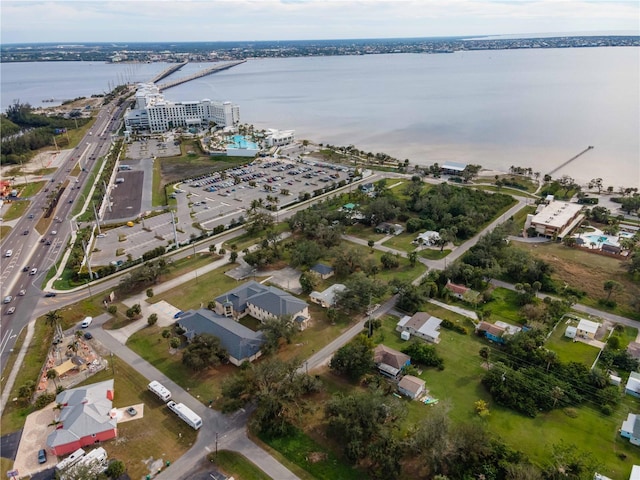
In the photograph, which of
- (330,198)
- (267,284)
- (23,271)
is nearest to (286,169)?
(330,198)

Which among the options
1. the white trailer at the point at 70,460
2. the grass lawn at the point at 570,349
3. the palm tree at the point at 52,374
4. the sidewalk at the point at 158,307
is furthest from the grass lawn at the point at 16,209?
the grass lawn at the point at 570,349

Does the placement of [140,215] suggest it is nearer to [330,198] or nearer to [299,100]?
[330,198]

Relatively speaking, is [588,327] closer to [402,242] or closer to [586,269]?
[586,269]

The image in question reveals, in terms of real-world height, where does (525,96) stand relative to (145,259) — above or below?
above

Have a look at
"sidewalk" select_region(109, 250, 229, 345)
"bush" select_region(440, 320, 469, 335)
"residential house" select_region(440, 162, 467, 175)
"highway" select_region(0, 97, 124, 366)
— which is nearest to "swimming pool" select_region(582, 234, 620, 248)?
"bush" select_region(440, 320, 469, 335)

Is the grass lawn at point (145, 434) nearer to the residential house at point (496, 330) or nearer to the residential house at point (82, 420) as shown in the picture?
the residential house at point (82, 420)
